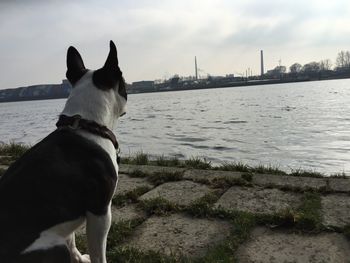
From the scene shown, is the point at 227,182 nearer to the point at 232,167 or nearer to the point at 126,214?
the point at 232,167

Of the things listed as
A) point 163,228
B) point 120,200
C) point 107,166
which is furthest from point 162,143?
point 107,166

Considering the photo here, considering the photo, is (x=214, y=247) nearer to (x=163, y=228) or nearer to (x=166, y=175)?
(x=163, y=228)

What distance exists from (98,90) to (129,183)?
338cm

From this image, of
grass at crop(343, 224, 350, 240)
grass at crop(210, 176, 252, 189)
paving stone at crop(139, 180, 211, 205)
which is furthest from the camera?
grass at crop(210, 176, 252, 189)

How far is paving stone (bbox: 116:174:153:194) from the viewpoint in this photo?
6668 mm

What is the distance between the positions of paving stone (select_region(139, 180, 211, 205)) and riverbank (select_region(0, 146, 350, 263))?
0.01 metres

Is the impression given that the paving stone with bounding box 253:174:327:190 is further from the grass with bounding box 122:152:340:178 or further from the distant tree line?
the distant tree line

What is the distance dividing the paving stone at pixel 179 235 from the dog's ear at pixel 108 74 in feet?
5.78

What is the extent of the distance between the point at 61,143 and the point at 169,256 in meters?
1.57

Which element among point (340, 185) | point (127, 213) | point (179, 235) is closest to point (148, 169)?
Result: point (127, 213)

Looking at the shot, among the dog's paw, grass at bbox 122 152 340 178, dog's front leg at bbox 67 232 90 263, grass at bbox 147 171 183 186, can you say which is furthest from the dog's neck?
grass at bbox 122 152 340 178

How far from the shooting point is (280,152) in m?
12.1

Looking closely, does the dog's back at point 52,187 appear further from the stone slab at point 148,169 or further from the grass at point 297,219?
the stone slab at point 148,169

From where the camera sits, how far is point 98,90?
4.00 metres
